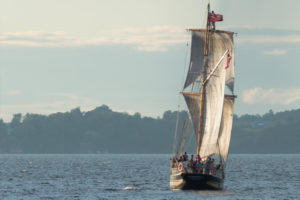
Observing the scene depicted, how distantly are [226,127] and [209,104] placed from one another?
3.80 meters

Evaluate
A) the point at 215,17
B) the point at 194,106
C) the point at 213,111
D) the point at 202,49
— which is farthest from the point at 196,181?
the point at 215,17

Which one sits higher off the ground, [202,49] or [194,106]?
[202,49]

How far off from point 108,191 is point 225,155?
12377 mm

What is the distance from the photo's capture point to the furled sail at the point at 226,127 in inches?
3413

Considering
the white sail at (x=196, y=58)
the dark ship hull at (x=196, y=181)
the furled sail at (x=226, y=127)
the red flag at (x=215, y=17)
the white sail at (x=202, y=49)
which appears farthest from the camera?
the red flag at (x=215, y=17)

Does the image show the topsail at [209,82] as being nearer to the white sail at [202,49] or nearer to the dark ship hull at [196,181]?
the white sail at [202,49]

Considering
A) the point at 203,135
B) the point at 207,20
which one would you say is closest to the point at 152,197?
the point at 203,135

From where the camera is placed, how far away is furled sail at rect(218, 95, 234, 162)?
86.7m

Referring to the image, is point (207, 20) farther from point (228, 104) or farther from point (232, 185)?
point (232, 185)

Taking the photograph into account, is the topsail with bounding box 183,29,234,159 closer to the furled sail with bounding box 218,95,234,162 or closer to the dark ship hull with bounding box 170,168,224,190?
the furled sail with bounding box 218,95,234,162

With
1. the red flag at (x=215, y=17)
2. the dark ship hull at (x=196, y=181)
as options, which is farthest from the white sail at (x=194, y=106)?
the red flag at (x=215, y=17)

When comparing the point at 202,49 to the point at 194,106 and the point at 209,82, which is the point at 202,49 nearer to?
the point at 209,82

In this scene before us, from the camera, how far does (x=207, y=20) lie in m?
90.1

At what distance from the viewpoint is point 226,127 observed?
87938 mm
